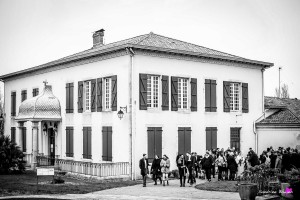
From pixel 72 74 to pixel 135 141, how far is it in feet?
27.6

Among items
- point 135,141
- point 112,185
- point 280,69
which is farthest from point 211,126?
point 280,69

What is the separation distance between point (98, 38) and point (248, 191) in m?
24.1

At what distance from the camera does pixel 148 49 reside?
1046 inches

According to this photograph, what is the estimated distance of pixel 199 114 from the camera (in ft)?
96.2

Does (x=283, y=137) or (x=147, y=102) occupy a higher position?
(x=147, y=102)

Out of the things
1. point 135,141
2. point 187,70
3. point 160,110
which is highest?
point 187,70

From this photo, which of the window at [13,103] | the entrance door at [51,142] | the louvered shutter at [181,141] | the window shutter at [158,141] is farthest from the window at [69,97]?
the window at [13,103]

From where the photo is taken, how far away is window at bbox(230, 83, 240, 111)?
31703mm

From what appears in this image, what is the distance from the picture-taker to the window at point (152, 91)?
27109 mm

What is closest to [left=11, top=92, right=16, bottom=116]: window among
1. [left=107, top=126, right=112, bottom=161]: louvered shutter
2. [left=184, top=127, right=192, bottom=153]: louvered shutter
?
[left=107, top=126, right=112, bottom=161]: louvered shutter

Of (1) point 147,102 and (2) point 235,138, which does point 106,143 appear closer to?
(1) point 147,102

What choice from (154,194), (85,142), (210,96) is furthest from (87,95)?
(154,194)

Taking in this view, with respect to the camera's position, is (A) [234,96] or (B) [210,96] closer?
(B) [210,96]

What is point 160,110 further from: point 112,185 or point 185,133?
point 112,185
